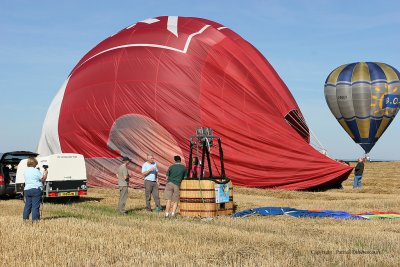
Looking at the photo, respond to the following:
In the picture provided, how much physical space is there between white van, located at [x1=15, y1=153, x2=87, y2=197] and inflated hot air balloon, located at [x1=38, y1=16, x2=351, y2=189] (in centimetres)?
499

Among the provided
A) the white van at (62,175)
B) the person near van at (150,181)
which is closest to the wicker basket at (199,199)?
the person near van at (150,181)

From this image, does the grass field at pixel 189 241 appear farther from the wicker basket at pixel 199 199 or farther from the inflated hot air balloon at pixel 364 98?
the inflated hot air balloon at pixel 364 98

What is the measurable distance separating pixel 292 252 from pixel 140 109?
16715 millimetres

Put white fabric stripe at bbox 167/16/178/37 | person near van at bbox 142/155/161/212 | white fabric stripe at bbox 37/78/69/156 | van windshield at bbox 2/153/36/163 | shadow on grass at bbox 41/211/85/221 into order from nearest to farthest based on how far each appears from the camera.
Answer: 1. shadow on grass at bbox 41/211/85/221
2. person near van at bbox 142/155/161/212
3. van windshield at bbox 2/153/36/163
4. white fabric stripe at bbox 167/16/178/37
5. white fabric stripe at bbox 37/78/69/156

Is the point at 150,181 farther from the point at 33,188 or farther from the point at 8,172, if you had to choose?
the point at 8,172

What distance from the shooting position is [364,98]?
48406 mm

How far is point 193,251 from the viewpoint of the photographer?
33.3 feet

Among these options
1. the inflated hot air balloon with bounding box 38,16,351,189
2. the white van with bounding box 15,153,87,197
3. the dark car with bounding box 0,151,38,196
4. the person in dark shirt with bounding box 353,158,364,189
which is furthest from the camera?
the person in dark shirt with bounding box 353,158,364,189

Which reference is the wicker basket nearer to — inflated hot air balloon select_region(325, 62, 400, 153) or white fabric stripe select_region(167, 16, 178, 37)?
white fabric stripe select_region(167, 16, 178, 37)

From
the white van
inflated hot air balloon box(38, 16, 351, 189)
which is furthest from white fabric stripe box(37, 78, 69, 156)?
the white van

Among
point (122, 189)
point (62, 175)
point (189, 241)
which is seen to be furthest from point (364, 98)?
point (189, 241)

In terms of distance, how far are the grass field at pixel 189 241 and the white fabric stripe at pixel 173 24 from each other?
40.0 ft

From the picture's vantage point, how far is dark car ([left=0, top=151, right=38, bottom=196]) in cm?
2127

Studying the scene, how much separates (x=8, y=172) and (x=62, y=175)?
263cm
